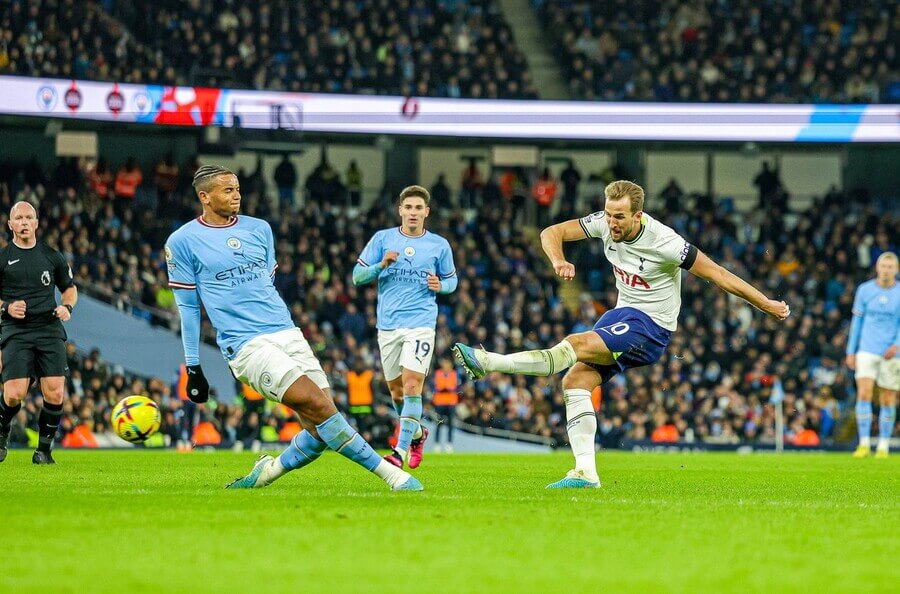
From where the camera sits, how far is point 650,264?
10477mm

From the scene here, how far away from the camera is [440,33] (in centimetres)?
3556

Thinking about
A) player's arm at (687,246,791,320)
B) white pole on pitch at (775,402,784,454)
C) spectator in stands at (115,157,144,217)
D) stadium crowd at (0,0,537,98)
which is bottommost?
white pole on pitch at (775,402,784,454)

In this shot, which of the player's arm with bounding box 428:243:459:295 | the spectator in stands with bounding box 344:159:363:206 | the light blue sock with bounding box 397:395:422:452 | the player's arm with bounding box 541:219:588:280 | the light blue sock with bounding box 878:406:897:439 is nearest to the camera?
the player's arm with bounding box 541:219:588:280

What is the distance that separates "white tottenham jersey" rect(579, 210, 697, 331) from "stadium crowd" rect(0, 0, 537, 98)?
69.6 feet

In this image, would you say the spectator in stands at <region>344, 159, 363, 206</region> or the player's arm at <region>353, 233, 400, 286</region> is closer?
the player's arm at <region>353, 233, 400, 286</region>

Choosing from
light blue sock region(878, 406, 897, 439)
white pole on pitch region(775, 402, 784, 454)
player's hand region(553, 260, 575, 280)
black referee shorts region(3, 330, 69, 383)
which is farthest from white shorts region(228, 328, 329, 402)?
white pole on pitch region(775, 402, 784, 454)

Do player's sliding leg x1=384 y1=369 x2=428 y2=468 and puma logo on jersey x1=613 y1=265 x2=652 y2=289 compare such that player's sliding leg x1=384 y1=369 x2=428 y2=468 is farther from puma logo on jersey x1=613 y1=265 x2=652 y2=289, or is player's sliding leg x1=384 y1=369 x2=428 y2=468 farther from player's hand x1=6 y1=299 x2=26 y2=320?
player's hand x1=6 y1=299 x2=26 y2=320

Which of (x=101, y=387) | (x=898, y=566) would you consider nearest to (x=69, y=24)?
(x=101, y=387)

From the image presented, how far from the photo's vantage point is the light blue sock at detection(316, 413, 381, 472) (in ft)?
29.3

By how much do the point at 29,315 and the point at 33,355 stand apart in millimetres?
427

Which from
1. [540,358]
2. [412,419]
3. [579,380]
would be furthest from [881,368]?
[540,358]

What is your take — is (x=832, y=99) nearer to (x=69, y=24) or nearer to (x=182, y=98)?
(x=182, y=98)

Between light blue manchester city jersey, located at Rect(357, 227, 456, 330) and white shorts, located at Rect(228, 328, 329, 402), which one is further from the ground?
light blue manchester city jersey, located at Rect(357, 227, 456, 330)

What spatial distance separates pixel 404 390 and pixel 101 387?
44.8 feet
